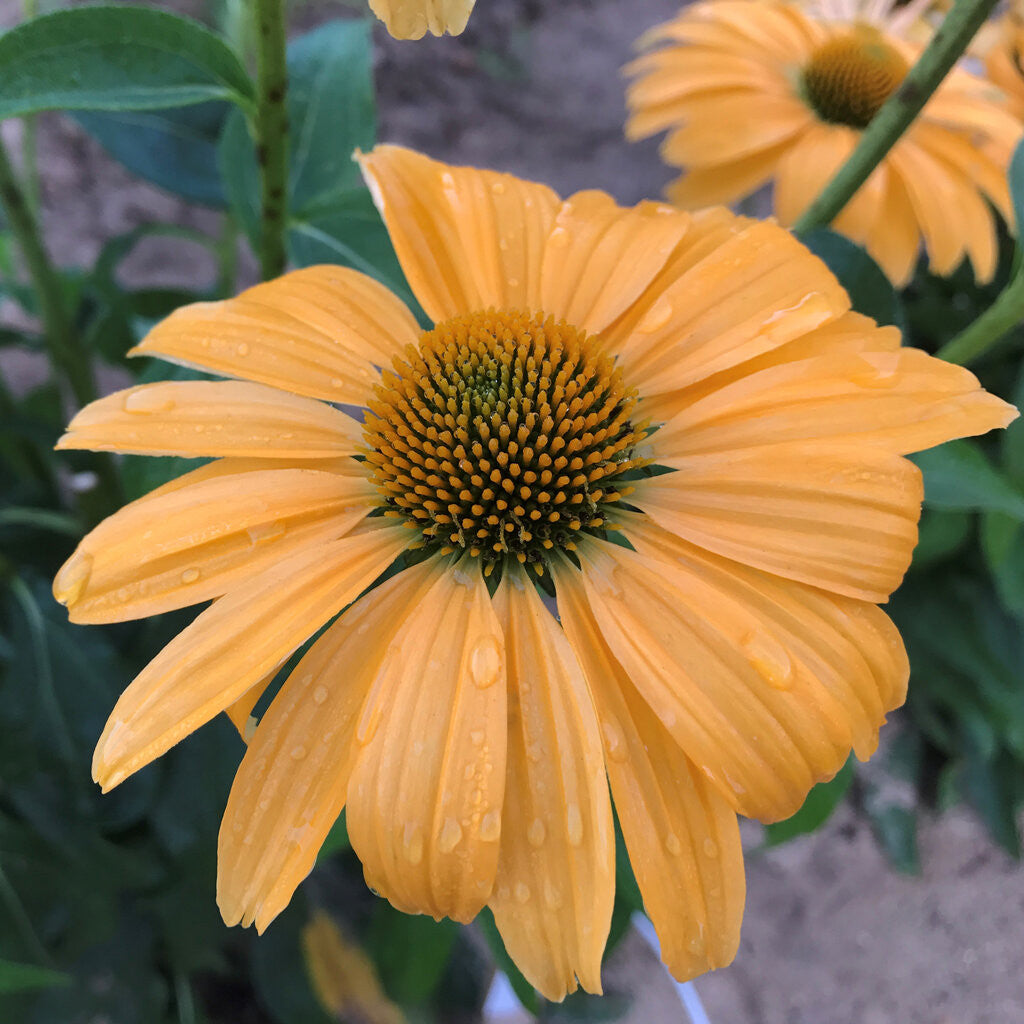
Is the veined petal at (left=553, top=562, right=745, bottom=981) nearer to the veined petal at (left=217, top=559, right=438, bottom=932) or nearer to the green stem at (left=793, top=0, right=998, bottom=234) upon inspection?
the veined petal at (left=217, top=559, right=438, bottom=932)

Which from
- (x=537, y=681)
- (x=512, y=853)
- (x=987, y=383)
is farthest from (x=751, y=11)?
(x=512, y=853)

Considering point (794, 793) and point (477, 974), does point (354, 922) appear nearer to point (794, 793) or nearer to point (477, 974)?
point (477, 974)

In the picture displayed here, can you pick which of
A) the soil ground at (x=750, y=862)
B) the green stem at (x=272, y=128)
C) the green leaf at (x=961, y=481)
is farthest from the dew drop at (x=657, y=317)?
the soil ground at (x=750, y=862)

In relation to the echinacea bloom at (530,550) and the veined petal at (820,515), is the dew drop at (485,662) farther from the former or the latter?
the veined petal at (820,515)

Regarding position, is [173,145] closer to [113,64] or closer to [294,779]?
[113,64]

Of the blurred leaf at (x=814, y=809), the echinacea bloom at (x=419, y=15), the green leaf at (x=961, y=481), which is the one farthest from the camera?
the blurred leaf at (x=814, y=809)

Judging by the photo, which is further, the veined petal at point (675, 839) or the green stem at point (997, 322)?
the green stem at point (997, 322)
